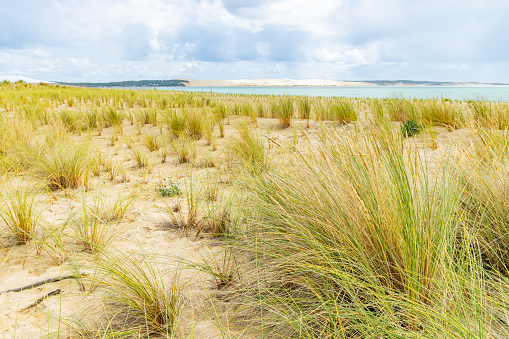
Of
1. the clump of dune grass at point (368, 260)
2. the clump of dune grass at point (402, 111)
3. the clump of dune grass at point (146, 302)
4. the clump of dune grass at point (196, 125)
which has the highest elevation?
the clump of dune grass at point (402, 111)

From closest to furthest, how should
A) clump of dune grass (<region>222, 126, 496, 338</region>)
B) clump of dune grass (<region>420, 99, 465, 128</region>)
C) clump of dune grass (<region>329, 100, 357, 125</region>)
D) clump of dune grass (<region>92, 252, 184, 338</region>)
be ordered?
clump of dune grass (<region>222, 126, 496, 338</region>) < clump of dune grass (<region>92, 252, 184, 338</region>) < clump of dune grass (<region>420, 99, 465, 128</region>) < clump of dune grass (<region>329, 100, 357, 125</region>)

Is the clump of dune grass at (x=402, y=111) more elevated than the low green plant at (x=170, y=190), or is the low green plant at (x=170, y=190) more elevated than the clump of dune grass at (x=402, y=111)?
the clump of dune grass at (x=402, y=111)

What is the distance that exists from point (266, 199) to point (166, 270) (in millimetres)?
737

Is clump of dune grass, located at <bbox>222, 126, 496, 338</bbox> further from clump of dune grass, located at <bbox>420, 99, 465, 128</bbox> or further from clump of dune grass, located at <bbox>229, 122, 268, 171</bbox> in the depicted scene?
clump of dune grass, located at <bbox>420, 99, 465, 128</bbox>

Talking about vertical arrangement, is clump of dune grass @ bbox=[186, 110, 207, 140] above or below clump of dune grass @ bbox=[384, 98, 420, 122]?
below

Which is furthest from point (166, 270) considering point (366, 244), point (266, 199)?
point (366, 244)

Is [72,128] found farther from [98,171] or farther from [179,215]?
[179,215]

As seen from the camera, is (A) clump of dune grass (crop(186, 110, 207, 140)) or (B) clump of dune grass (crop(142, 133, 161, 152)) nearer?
(B) clump of dune grass (crop(142, 133, 161, 152))

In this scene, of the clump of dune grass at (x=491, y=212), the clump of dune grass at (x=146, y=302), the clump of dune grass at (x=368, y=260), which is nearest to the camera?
the clump of dune grass at (x=368, y=260)

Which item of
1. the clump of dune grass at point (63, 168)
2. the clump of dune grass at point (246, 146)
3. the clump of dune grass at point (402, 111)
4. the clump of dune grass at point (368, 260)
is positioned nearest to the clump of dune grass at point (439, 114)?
the clump of dune grass at point (402, 111)

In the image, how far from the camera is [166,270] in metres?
1.70

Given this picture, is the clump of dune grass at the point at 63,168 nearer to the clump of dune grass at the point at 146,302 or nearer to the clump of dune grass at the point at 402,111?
the clump of dune grass at the point at 146,302

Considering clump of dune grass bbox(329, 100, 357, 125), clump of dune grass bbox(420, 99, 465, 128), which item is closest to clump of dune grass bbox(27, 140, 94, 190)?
clump of dune grass bbox(329, 100, 357, 125)

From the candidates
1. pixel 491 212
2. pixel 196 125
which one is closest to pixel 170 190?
pixel 491 212
